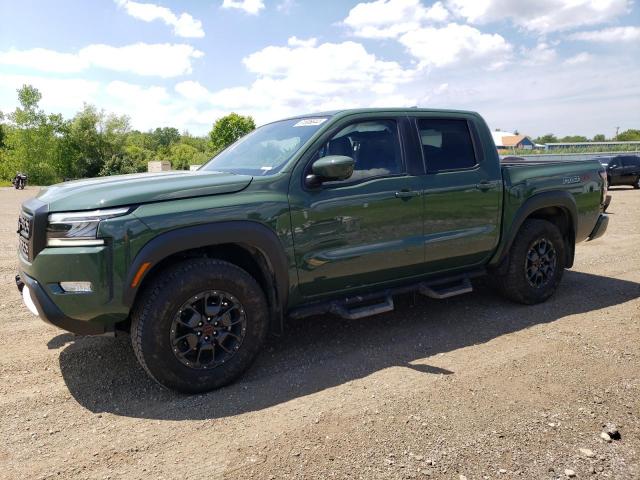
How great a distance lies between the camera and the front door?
3.73m

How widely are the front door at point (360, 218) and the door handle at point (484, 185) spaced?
0.73 meters

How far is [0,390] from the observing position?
352 centimetres

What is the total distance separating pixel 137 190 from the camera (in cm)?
326

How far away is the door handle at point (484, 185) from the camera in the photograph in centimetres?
464

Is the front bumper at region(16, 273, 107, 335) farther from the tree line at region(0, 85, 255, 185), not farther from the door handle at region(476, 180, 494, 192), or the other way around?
the tree line at region(0, 85, 255, 185)

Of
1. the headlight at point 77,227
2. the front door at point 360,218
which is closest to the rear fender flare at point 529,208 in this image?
the front door at point 360,218

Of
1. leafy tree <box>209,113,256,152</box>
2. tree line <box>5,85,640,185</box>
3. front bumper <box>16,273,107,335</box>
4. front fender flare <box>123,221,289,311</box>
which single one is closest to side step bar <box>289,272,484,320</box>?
front fender flare <box>123,221,289,311</box>

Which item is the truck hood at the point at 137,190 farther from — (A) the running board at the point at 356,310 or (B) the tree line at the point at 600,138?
(B) the tree line at the point at 600,138

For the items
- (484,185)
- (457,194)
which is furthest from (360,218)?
(484,185)

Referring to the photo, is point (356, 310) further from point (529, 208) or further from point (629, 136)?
point (629, 136)

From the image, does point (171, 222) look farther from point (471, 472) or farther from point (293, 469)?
point (471, 472)

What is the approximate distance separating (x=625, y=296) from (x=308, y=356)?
373 cm

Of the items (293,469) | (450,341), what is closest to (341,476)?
(293,469)

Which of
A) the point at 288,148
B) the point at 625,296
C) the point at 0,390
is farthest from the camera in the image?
the point at 625,296
